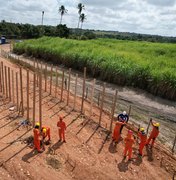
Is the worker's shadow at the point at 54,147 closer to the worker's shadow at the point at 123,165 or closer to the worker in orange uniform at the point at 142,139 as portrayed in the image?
the worker's shadow at the point at 123,165

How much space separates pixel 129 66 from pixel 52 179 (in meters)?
12.8

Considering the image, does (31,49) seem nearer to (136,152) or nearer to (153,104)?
(153,104)

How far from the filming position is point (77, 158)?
9148 mm

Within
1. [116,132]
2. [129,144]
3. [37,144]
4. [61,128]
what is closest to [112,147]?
[116,132]

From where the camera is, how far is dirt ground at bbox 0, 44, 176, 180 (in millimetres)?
8391

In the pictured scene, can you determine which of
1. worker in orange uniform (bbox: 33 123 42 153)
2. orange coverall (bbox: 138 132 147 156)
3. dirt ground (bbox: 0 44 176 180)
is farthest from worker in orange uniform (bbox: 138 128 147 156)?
worker in orange uniform (bbox: 33 123 42 153)

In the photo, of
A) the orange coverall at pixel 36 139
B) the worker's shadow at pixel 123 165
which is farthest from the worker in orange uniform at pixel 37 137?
the worker's shadow at pixel 123 165

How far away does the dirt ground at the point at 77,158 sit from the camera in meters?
8.39

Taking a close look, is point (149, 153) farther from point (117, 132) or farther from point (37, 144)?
point (37, 144)

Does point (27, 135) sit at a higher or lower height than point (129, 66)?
lower

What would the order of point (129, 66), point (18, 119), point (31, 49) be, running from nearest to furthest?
1. point (18, 119)
2. point (129, 66)
3. point (31, 49)

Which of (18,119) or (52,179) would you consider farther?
(18,119)

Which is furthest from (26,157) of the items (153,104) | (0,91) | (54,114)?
(153,104)

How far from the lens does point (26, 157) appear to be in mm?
8961
